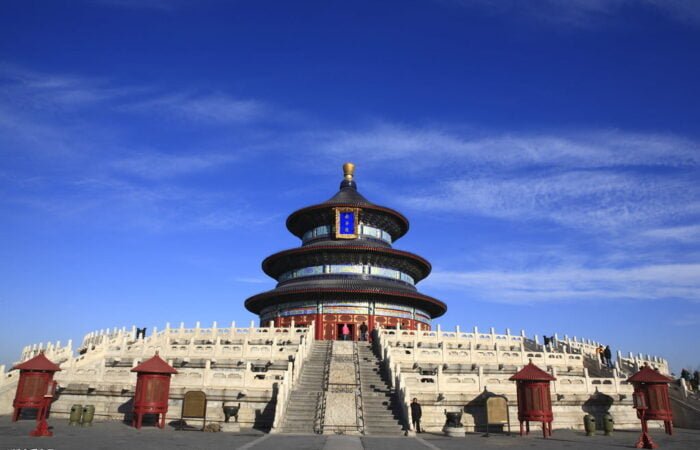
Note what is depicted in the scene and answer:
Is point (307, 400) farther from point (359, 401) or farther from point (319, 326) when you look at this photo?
point (319, 326)

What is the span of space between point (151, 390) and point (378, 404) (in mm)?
8387

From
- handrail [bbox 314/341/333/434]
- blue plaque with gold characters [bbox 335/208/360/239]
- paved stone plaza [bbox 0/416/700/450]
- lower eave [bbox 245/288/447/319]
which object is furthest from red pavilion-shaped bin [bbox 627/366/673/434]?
blue plaque with gold characters [bbox 335/208/360/239]

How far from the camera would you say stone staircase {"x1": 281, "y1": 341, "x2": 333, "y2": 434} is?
18844 mm

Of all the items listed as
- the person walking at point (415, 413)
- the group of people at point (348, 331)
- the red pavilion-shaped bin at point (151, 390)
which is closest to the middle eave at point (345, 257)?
the group of people at point (348, 331)

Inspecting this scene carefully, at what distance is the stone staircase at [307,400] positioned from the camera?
742 inches

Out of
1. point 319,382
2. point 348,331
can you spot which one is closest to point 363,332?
point 348,331

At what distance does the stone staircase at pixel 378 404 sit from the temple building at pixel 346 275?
52.9 feet

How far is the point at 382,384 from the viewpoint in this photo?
74.4ft

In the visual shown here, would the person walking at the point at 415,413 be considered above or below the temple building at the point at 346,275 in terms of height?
below

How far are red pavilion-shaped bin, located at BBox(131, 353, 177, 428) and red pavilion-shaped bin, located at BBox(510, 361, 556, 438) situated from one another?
1275 cm

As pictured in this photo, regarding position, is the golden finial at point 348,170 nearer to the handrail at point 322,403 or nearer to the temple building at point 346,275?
the temple building at point 346,275

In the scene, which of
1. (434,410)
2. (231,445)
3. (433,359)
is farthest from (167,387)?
(433,359)

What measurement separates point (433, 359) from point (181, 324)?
15.6 meters

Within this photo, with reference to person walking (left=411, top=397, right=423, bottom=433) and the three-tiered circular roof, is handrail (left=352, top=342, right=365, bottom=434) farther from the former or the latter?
the three-tiered circular roof
